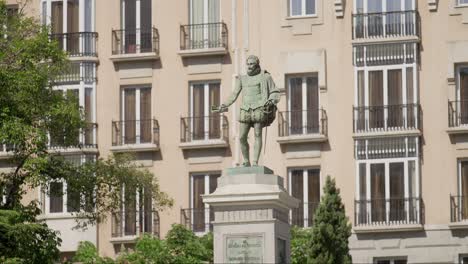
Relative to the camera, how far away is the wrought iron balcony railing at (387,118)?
72.9 m

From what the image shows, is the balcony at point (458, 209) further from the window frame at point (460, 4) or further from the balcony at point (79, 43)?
the balcony at point (79, 43)

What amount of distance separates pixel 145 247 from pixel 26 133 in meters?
11.2

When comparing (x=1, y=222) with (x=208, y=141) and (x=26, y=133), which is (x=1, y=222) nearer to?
(x=26, y=133)

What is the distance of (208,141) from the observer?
74.8m

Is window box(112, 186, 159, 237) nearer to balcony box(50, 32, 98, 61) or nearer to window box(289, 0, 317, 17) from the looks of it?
balcony box(50, 32, 98, 61)

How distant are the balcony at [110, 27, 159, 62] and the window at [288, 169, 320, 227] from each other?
280 inches

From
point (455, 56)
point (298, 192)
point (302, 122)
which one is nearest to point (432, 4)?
point (455, 56)

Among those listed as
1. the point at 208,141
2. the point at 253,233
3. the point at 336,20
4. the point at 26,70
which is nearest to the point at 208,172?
the point at 208,141

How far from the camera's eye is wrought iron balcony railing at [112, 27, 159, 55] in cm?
7612

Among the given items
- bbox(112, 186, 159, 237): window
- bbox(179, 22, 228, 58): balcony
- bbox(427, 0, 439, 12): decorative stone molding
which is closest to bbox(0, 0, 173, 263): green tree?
bbox(112, 186, 159, 237): window

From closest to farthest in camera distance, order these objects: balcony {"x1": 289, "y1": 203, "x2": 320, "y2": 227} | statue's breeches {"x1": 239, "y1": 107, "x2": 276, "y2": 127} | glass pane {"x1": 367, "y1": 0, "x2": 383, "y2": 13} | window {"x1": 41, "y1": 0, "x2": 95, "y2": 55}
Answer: statue's breeches {"x1": 239, "y1": 107, "x2": 276, "y2": 127} → balcony {"x1": 289, "y1": 203, "x2": 320, "y2": 227} → glass pane {"x1": 367, "y1": 0, "x2": 383, "y2": 13} → window {"x1": 41, "y1": 0, "x2": 95, "y2": 55}

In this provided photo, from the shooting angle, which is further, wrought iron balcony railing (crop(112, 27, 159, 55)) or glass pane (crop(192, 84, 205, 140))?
wrought iron balcony railing (crop(112, 27, 159, 55))

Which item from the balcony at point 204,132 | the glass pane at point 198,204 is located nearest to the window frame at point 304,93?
the balcony at point 204,132

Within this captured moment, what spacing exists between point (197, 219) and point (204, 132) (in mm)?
3298
